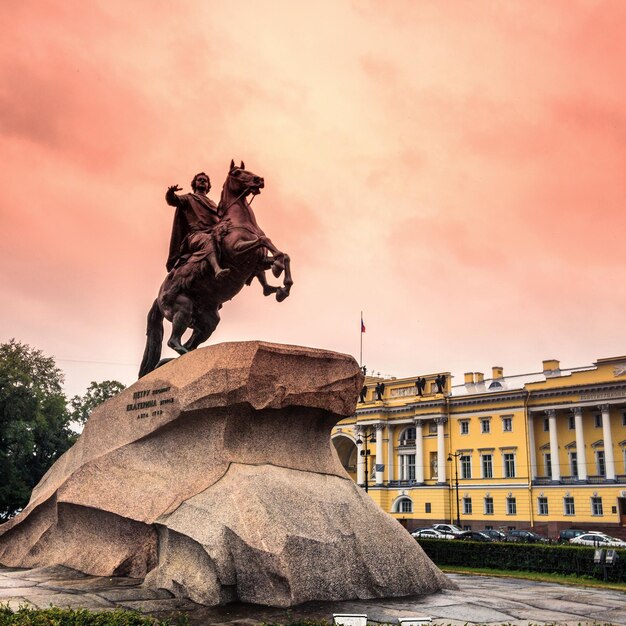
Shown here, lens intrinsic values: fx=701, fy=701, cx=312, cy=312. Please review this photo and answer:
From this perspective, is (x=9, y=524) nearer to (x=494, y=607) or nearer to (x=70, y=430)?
(x=494, y=607)

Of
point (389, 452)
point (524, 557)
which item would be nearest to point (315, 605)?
point (524, 557)

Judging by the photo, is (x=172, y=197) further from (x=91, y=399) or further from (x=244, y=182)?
(x=91, y=399)

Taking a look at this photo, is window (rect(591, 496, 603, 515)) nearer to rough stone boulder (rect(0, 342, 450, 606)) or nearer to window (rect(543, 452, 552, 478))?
window (rect(543, 452, 552, 478))

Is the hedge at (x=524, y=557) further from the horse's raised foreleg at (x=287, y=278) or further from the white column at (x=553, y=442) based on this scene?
the white column at (x=553, y=442)

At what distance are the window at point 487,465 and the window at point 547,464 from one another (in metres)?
4.56

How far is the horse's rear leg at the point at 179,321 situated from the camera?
1138 centimetres

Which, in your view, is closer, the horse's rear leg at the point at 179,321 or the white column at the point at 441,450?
the horse's rear leg at the point at 179,321

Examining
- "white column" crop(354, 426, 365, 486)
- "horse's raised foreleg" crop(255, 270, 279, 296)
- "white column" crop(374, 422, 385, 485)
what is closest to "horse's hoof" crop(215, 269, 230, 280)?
"horse's raised foreleg" crop(255, 270, 279, 296)

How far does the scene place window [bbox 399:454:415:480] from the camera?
68938 mm

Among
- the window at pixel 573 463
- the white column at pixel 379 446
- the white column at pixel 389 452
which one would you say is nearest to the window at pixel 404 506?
the white column at pixel 389 452

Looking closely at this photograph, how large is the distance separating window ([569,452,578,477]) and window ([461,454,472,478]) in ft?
30.1

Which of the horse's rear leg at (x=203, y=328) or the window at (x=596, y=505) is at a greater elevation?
the horse's rear leg at (x=203, y=328)

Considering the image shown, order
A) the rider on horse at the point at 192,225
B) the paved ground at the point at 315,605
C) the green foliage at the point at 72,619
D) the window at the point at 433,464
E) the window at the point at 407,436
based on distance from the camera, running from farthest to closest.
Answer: the window at the point at 407,436
the window at the point at 433,464
the rider on horse at the point at 192,225
the paved ground at the point at 315,605
the green foliage at the point at 72,619

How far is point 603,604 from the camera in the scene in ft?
28.9
